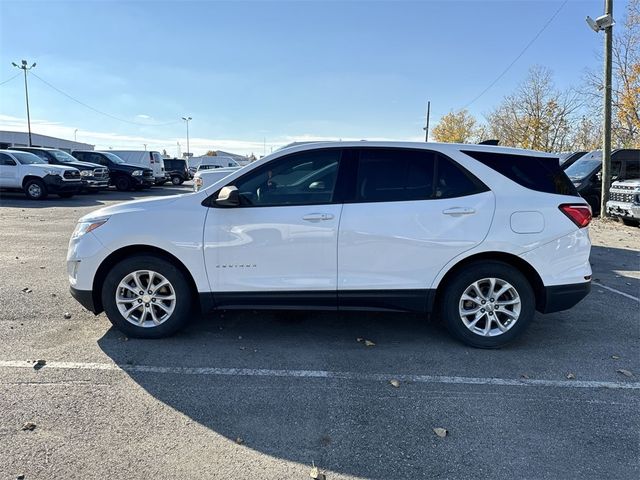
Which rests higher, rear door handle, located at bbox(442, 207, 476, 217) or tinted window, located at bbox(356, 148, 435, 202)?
tinted window, located at bbox(356, 148, 435, 202)

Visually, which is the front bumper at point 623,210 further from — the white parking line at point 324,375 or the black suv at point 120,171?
the black suv at point 120,171

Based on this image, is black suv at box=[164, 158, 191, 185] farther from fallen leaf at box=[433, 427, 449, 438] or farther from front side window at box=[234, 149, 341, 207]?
fallen leaf at box=[433, 427, 449, 438]

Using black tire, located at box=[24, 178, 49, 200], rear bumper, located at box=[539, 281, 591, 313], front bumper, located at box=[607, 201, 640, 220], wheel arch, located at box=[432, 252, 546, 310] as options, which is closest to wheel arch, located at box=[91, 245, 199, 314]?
wheel arch, located at box=[432, 252, 546, 310]

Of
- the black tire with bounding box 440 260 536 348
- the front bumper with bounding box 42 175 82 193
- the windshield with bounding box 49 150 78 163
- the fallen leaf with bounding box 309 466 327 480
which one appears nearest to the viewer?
the fallen leaf with bounding box 309 466 327 480

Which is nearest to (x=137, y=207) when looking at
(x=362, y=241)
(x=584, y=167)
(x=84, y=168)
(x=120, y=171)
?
(x=362, y=241)

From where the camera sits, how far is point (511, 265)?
401cm

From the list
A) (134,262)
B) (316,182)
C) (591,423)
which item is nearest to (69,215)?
(134,262)

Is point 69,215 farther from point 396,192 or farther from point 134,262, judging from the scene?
point 396,192

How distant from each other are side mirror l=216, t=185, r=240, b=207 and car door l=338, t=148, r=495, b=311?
930mm

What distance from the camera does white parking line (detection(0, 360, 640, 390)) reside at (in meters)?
3.47

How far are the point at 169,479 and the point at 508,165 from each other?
11.7 ft

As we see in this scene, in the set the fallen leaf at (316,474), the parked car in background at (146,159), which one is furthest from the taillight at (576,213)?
the parked car in background at (146,159)

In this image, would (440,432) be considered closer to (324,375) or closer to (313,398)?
(313,398)

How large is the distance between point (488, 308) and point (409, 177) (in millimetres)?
1367
